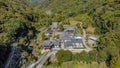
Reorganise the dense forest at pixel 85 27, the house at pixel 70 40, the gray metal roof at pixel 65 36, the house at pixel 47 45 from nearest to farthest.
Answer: the dense forest at pixel 85 27 < the house at pixel 47 45 < the house at pixel 70 40 < the gray metal roof at pixel 65 36

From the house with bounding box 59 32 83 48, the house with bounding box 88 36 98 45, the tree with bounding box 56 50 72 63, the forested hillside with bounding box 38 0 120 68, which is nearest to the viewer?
the forested hillside with bounding box 38 0 120 68

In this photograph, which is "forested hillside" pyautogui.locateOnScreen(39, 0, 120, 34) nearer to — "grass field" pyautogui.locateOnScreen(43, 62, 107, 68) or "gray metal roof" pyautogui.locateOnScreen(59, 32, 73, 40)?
"gray metal roof" pyautogui.locateOnScreen(59, 32, 73, 40)

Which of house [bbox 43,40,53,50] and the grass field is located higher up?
house [bbox 43,40,53,50]

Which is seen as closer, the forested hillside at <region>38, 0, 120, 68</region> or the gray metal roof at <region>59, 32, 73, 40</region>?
the forested hillside at <region>38, 0, 120, 68</region>

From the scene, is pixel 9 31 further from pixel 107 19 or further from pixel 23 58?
pixel 107 19

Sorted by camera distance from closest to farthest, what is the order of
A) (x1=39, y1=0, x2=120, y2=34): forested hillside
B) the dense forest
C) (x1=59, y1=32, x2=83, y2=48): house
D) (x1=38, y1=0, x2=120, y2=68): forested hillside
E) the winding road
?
(x1=38, y1=0, x2=120, y2=68): forested hillside, the winding road, the dense forest, (x1=59, y1=32, x2=83, y2=48): house, (x1=39, y1=0, x2=120, y2=34): forested hillside

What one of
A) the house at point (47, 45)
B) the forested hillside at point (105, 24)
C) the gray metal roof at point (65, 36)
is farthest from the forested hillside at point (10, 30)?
the forested hillside at point (105, 24)

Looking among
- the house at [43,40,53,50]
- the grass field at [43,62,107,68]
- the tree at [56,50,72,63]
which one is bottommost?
the grass field at [43,62,107,68]

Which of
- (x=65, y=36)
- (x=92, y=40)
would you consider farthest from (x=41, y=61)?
(x=92, y=40)

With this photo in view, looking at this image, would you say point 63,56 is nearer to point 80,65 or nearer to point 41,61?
point 80,65

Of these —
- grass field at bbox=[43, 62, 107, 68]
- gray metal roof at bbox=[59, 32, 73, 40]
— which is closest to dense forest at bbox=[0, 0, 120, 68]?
grass field at bbox=[43, 62, 107, 68]

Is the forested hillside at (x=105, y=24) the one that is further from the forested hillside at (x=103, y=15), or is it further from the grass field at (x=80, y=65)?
the grass field at (x=80, y=65)
